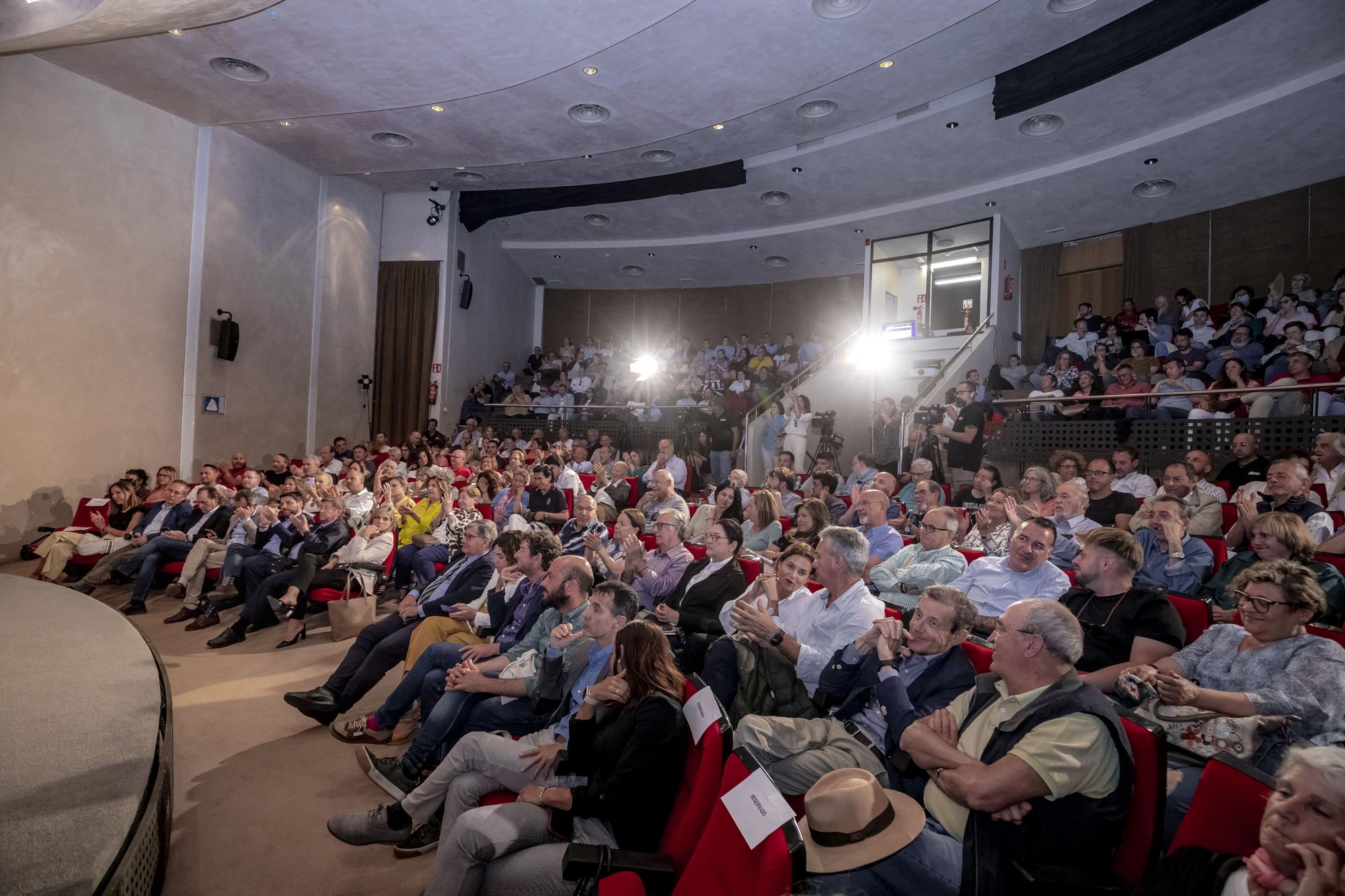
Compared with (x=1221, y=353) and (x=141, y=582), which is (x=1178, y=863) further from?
(x=1221, y=353)

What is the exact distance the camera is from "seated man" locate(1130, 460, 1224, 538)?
4.14m


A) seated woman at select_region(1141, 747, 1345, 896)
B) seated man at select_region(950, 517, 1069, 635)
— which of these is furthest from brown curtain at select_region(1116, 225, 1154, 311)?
seated woman at select_region(1141, 747, 1345, 896)

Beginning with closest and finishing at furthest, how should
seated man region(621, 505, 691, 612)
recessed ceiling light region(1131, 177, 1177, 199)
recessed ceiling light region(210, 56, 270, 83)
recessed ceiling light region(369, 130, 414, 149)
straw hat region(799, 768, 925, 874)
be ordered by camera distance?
straw hat region(799, 768, 925, 874) → seated man region(621, 505, 691, 612) → recessed ceiling light region(210, 56, 270, 83) → recessed ceiling light region(1131, 177, 1177, 199) → recessed ceiling light region(369, 130, 414, 149)

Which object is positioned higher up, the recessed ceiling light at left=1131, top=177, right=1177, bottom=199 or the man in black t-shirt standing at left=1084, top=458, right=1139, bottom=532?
the recessed ceiling light at left=1131, top=177, right=1177, bottom=199

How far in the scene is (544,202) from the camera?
10.4 m

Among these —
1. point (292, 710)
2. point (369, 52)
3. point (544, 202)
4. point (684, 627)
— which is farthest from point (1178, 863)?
point (544, 202)

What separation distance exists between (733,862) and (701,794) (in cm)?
24

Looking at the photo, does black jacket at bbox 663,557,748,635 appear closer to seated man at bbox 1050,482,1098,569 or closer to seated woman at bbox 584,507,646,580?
seated woman at bbox 584,507,646,580

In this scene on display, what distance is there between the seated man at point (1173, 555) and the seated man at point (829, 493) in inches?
85.7

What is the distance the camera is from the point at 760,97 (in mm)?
7508

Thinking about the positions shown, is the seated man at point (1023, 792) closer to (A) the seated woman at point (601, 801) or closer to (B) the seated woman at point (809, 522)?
(A) the seated woman at point (601, 801)

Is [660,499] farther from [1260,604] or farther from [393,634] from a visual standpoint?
[1260,604]

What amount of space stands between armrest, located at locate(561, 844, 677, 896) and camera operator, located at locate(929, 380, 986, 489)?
232 inches

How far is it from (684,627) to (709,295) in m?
11.8
